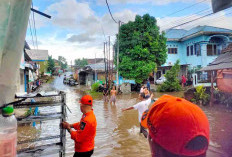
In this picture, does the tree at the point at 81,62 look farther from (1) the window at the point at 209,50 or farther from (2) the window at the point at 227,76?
(2) the window at the point at 227,76

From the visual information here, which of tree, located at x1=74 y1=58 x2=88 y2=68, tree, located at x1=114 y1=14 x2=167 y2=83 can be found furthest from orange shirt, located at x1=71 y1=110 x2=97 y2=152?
tree, located at x1=74 y1=58 x2=88 y2=68

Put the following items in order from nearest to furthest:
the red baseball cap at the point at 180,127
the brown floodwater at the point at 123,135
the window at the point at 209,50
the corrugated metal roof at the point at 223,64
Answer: the red baseball cap at the point at 180,127 < the brown floodwater at the point at 123,135 < the corrugated metal roof at the point at 223,64 < the window at the point at 209,50

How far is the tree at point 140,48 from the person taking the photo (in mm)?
20031

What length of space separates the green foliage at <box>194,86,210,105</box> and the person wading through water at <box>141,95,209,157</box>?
11718 mm

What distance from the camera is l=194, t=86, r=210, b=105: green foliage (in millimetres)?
11554

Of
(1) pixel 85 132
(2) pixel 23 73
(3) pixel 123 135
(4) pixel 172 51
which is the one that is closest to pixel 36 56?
(2) pixel 23 73

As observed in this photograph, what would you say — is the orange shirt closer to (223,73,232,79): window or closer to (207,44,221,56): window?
(223,73,232,79): window

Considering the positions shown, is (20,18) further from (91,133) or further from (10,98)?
(91,133)

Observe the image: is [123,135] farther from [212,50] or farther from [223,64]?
[212,50]

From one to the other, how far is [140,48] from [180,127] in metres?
19.3

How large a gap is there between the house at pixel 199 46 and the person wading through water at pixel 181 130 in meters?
22.1

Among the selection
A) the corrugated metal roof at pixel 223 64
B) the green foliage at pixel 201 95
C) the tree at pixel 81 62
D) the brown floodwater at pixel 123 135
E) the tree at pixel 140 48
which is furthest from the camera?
the tree at pixel 81 62

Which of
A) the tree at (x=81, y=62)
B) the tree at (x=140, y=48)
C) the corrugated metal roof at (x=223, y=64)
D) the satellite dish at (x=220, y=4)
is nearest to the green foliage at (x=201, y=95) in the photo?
the corrugated metal roof at (x=223, y=64)

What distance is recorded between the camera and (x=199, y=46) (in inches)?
905
